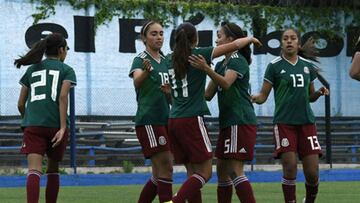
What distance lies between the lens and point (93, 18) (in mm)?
28375

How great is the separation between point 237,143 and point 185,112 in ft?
2.13

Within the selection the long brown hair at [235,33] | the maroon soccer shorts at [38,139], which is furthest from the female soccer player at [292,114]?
the maroon soccer shorts at [38,139]

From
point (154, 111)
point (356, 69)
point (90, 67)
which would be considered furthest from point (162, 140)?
point (90, 67)

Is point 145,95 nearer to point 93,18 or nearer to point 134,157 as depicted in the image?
point 134,157

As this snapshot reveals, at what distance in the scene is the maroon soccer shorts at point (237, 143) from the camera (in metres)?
10.8

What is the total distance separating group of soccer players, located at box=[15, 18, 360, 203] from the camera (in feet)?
34.7

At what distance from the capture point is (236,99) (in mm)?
10984

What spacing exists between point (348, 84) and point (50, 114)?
21004 millimetres

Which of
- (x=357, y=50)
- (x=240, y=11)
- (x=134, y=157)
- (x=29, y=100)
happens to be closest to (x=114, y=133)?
(x=134, y=157)

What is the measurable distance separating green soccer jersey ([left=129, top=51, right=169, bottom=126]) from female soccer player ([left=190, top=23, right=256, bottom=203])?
1.58 feet

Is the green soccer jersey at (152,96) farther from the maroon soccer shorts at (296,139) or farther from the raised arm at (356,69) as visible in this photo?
the raised arm at (356,69)

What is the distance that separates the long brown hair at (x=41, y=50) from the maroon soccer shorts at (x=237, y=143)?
2.03 m

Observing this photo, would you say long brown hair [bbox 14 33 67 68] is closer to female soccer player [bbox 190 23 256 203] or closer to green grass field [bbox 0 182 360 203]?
female soccer player [bbox 190 23 256 203]

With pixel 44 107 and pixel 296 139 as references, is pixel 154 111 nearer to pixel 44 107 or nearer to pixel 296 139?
pixel 44 107
